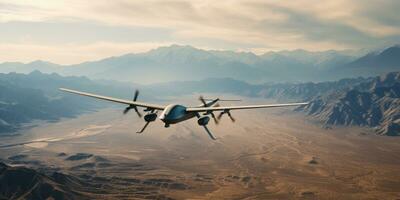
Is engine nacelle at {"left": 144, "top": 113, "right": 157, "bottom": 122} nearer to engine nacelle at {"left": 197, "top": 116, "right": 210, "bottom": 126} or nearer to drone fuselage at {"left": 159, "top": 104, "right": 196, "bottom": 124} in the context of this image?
drone fuselage at {"left": 159, "top": 104, "right": 196, "bottom": 124}

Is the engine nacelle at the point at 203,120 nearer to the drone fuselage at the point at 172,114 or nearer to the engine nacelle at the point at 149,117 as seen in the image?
the drone fuselage at the point at 172,114

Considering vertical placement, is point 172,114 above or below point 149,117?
above

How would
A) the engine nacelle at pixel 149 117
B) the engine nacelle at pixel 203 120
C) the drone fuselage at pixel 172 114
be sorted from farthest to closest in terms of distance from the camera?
the engine nacelle at pixel 149 117
the engine nacelle at pixel 203 120
the drone fuselage at pixel 172 114

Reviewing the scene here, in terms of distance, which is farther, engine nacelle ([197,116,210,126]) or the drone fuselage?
engine nacelle ([197,116,210,126])

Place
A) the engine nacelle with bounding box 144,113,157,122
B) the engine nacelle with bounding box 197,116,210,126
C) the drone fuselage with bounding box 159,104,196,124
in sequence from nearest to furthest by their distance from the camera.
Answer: the drone fuselage with bounding box 159,104,196,124, the engine nacelle with bounding box 197,116,210,126, the engine nacelle with bounding box 144,113,157,122

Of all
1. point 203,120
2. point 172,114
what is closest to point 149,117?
point 172,114

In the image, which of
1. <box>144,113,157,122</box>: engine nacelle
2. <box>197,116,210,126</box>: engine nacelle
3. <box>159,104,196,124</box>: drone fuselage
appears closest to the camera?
<box>159,104,196,124</box>: drone fuselage

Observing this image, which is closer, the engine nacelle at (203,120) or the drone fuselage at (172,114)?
the drone fuselage at (172,114)

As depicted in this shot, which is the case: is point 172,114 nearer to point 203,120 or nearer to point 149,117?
point 149,117

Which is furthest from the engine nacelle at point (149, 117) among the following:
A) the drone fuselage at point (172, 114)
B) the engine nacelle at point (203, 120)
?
the engine nacelle at point (203, 120)

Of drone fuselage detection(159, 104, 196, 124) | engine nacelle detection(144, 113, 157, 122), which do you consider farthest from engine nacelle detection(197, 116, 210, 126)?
engine nacelle detection(144, 113, 157, 122)

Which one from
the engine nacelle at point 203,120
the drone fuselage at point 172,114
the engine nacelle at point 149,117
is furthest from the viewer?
the engine nacelle at point 149,117

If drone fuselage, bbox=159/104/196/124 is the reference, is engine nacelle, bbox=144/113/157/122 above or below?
below
